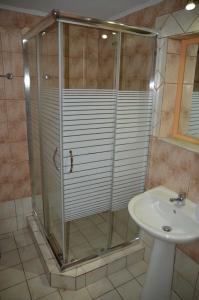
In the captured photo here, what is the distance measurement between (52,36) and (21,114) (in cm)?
102

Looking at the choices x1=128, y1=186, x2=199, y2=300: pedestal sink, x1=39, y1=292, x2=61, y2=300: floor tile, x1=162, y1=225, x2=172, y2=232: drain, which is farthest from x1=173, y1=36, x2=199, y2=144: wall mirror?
x1=39, y1=292, x2=61, y2=300: floor tile

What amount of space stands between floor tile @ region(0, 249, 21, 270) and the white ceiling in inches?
95.9

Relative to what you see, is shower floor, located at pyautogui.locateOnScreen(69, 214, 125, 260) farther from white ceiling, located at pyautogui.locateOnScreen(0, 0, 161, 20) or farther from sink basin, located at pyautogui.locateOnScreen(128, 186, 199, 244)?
white ceiling, located at pyautogui.locateOnScreen(0, 0, 161, 20)

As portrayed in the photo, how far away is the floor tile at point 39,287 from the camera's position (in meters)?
1.89

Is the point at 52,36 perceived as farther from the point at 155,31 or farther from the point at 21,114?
the point at 21,114

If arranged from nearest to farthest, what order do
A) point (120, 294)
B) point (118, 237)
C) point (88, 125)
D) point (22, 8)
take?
point (88, 125)
point (120, 294)
point (22, 8)
point (118, 237)

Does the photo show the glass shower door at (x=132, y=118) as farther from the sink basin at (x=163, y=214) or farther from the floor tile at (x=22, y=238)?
the floor tile at (x=22, y=238)

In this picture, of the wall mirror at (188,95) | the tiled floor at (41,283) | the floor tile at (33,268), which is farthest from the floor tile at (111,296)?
the wall mirror at (188,95)

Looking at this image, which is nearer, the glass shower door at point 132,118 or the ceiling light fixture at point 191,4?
the ceiling light fixture at point 191,4

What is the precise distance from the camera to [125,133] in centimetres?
193

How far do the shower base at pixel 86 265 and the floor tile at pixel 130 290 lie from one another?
0.16 meters

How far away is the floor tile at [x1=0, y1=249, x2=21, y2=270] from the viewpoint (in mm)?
2182

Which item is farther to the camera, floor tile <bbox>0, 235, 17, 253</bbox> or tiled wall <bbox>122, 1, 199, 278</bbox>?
floor tile <bbox>0, 235, 17, 253</bbox>

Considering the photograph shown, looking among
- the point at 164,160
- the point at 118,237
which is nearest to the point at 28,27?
the point at 164,160
